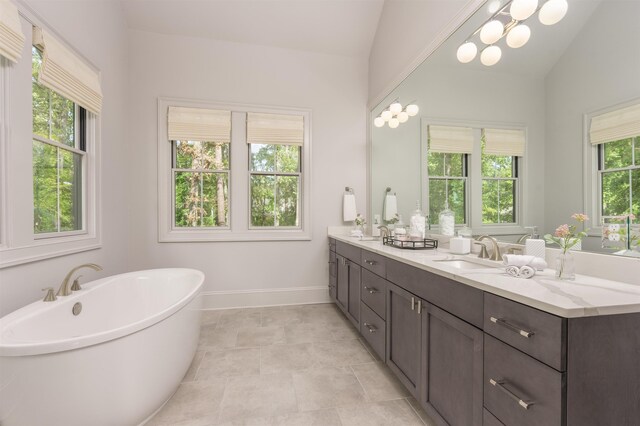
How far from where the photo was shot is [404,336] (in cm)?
168

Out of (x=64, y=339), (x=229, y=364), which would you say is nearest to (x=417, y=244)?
(x=229, y=364)

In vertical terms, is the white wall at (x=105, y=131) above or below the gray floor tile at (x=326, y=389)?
above

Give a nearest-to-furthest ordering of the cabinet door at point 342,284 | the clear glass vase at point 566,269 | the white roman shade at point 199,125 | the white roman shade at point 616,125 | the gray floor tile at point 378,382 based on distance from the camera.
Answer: the white roman shade at point 616,125, the clear glass vase at point 566,269, the gray floor tile at point 378,382, the cabinet door at point 342,284, the white roman shade at point 199,125

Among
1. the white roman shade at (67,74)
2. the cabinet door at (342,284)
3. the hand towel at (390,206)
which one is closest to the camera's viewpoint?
the white roman shade at (67,74)

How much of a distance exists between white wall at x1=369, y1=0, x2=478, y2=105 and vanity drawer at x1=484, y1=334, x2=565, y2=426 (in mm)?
2103

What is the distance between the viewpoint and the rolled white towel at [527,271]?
1170 mm

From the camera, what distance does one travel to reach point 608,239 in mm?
1157

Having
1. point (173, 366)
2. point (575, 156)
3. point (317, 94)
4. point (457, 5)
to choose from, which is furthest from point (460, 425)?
point (317, 94)

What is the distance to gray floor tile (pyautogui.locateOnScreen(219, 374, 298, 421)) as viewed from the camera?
5.30 ft

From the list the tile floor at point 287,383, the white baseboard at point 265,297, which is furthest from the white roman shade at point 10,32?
the white baseboard at point 265,297

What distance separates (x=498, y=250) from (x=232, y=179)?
9.19 feet

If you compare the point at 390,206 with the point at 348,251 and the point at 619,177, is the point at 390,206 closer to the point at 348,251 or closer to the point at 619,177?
the point at 348,251

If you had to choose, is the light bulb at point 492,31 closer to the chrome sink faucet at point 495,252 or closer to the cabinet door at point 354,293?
the chrome sink faucet at point 495,252

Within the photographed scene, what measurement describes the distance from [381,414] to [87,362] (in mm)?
1501
